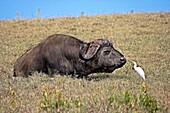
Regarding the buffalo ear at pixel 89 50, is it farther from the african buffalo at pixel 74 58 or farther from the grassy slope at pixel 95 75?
the grassy slope at pixel 95 75

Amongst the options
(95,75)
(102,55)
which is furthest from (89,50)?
(95,75)

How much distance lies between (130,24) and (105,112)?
18296 millimetres

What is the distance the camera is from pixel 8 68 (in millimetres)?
13664

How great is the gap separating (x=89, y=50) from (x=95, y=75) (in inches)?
52.2

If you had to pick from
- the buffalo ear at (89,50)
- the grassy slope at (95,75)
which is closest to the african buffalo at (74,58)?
the buffalo ear at (89,50)

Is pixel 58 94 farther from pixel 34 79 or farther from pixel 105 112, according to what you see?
pixel 34 79

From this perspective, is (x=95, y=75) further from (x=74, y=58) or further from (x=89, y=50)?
(x=89, y=50)

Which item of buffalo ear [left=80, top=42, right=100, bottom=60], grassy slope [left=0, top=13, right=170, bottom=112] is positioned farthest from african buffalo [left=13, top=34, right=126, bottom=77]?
grassy slope [left=0, top=13, right=170, bottom=112]

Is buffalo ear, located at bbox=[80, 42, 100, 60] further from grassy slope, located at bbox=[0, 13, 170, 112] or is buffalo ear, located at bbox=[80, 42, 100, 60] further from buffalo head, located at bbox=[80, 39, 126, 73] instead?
grassy slope, located at bbox=[0, 13, 170, 112]

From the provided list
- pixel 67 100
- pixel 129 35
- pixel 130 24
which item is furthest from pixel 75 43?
pixel 130 24

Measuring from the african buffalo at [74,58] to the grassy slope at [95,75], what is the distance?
37 centimetres

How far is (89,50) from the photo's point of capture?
11062mm

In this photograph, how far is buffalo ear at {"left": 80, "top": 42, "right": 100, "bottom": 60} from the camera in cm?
1099

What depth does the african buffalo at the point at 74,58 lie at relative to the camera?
11.0 metres
